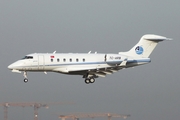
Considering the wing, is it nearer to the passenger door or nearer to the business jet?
the business jet

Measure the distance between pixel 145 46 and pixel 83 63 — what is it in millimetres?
9162

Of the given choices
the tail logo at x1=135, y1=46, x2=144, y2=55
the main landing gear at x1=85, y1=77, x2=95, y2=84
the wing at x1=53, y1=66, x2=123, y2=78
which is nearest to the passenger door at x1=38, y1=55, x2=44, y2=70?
the wing at x1=53, y1=66, x2=123, y2=78

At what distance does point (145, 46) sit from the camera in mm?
86812

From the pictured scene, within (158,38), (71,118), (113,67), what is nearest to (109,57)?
(113,67)

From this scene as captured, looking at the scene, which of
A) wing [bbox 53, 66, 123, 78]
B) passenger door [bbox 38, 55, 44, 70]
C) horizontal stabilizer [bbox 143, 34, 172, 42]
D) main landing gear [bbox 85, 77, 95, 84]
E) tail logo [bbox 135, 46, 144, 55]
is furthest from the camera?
tail logo [bbox 135, 46, 144, 55]

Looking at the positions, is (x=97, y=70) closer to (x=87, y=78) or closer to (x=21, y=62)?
(x=87, y=78)

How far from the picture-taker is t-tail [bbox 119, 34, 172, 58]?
8600 centimetres

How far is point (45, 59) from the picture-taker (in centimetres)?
8062

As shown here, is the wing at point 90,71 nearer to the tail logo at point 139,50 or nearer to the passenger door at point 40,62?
the passenger door at point 40,62

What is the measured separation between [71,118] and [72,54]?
111 meters

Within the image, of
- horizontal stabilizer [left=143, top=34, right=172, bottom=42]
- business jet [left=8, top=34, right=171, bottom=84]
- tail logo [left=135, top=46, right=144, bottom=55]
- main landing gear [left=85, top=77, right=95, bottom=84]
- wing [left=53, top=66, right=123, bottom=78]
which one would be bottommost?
main landing gear [left=85, top=77, right=95, bottom=84]

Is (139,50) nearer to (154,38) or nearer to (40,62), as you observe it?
(154,38)

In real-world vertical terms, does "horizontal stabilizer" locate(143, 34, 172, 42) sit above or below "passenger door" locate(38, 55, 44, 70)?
above

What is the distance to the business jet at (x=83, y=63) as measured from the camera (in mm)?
80625
